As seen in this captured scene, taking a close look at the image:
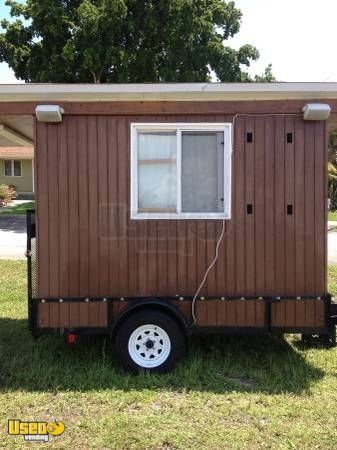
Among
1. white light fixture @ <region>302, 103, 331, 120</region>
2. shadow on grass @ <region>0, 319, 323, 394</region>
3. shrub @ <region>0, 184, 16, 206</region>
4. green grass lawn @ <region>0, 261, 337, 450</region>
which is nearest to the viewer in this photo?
green grass lawn @ <region>0, 261, 337, 450</region>

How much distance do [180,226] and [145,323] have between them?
1.02m

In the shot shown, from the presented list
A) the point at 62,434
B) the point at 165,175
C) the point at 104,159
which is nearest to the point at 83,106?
the point at 104,159

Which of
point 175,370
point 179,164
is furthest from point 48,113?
point 175,370

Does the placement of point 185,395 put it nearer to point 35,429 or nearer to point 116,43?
point 35,429

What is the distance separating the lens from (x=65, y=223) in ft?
16.4

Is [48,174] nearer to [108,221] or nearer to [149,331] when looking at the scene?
[108,221]

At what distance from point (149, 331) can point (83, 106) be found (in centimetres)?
233

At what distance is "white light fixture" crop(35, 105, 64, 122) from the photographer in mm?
4812

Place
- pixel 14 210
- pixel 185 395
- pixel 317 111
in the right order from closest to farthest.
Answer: pixel 185 395, pixel 317 111, pixel 14 210

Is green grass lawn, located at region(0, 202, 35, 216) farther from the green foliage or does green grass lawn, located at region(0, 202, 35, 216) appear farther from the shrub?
the green foliage

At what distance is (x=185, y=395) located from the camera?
4.37m

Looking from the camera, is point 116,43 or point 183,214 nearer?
point 183,214

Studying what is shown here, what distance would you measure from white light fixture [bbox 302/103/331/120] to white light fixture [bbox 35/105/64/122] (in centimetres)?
241

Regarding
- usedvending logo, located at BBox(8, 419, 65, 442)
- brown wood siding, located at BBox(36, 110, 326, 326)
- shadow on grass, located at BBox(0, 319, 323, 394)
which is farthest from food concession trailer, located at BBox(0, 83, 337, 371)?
usedvending logo, located at BBox(8, 419, 65, 442)
